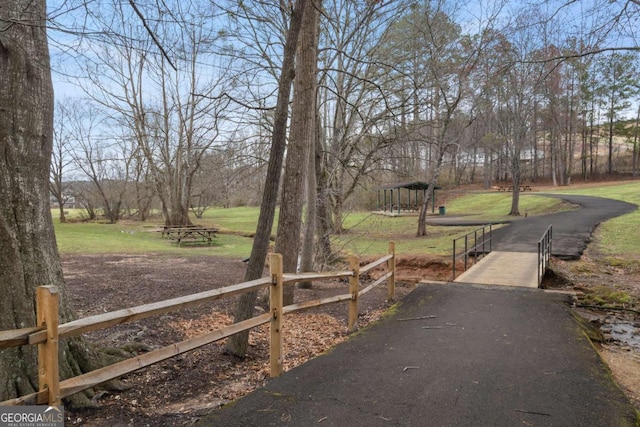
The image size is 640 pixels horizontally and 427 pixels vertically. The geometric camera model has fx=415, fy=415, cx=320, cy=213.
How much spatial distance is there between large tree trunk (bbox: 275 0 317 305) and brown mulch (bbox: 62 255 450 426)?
4.60 ft

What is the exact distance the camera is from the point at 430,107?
1258 cm

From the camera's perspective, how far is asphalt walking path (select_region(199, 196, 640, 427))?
3211 millimetres

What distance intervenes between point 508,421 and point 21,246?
4.29 meters

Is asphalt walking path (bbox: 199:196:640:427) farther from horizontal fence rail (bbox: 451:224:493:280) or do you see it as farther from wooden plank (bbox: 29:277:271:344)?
horizontal fence rail (bbox: 451:224:493:280)

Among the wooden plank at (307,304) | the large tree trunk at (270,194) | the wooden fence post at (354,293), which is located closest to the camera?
the wooden plank at (307,304)

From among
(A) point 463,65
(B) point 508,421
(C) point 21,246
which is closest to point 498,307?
(B) point 508,421

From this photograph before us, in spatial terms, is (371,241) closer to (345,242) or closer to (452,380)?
(345,242)

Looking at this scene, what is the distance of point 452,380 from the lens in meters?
3.93

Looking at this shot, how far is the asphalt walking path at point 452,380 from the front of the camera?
321 cm

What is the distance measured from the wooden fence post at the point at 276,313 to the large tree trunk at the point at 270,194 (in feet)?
3.19

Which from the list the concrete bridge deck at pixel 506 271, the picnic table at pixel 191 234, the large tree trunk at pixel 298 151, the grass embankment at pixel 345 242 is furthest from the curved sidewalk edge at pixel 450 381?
the picnic table at pixel 191 234

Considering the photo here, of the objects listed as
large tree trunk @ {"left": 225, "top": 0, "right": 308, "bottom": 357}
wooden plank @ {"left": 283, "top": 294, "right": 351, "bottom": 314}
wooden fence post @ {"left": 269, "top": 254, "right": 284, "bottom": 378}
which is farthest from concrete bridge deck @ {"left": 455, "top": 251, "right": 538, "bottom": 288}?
wooden fence post @ {"left": 269, "top": 254, "right": 284, "bottom": 378}

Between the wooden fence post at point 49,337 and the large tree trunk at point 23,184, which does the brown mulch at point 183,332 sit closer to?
the large tree trunk at point 23,184

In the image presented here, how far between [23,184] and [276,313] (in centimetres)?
263
